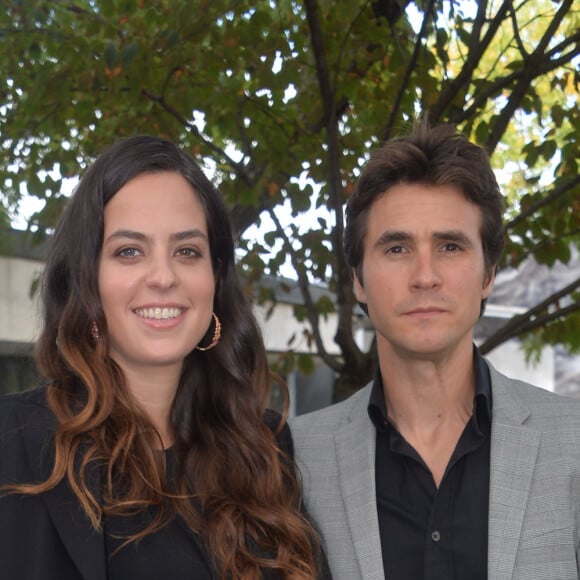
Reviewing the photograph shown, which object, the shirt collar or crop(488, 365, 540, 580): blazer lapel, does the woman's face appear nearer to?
the shirt collar

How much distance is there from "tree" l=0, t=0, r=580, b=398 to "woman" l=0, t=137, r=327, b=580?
5.89ft

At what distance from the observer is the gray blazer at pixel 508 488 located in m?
3.14

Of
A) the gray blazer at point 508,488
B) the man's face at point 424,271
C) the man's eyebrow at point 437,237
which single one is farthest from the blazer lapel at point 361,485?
the man's eyebrow at point 437,237

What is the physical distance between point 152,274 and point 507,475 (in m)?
1.21

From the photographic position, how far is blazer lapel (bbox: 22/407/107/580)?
2943 mm

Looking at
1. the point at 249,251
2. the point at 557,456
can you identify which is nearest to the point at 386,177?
the point at 557,456

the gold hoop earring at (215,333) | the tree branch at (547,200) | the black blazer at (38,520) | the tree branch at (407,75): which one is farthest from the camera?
the tree branch at (547,200)

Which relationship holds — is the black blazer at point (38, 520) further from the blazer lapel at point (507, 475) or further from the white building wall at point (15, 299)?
the white building wall at point (15, 299)

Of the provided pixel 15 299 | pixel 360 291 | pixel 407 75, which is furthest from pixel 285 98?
pixel 15 299

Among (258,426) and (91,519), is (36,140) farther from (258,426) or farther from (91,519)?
(91,519)

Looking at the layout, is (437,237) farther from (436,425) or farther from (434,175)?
(436,425)

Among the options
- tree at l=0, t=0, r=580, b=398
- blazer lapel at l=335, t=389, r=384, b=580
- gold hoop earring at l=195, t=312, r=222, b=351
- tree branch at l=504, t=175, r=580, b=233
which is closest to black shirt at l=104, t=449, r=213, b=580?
blazer lapel at l=335, t=389, r=384, b=580

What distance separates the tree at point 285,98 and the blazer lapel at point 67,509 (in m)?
2.31

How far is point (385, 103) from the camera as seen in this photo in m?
5.81
